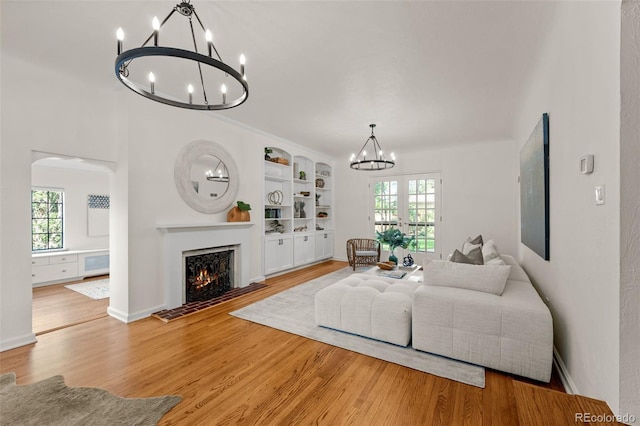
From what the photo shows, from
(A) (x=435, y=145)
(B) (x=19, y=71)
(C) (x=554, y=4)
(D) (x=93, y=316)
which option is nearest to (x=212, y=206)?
(D) (x=93, y=316)

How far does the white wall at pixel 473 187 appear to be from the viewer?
5.56 metres

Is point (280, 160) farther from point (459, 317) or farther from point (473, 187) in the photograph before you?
point (459, 317)

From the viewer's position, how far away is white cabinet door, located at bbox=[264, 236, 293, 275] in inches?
209

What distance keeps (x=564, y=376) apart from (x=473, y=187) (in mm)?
4502

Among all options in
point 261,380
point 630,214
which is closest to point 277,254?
point 261,380

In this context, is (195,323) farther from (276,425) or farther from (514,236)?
(514,236)

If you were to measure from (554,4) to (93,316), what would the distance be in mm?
5501

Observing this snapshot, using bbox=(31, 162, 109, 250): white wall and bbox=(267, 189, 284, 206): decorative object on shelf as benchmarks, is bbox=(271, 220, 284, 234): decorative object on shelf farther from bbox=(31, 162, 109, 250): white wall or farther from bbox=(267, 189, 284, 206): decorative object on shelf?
bbox=(31, 162, 109, 250): white wall

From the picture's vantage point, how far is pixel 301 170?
267 inches

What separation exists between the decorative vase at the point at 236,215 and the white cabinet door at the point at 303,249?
168 centimetres

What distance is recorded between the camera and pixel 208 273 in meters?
4.19

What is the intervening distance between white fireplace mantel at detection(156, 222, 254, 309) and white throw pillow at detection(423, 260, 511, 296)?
307 cm

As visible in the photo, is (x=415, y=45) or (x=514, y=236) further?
(x=514, y=236)

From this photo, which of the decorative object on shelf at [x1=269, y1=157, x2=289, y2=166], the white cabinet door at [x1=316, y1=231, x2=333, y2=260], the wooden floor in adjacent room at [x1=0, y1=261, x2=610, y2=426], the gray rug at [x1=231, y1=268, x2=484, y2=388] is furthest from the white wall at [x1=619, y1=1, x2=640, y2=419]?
the white cabinet door at [x1=316, y1=231, x2=333, y2=260]
